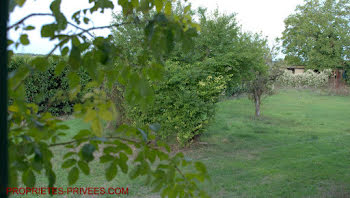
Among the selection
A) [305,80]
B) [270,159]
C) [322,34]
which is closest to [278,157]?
[270,159]

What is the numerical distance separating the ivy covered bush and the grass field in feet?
2.19

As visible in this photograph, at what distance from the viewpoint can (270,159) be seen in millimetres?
6426

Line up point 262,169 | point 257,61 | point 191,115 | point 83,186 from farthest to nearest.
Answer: point 257,61 < point 191,115 < point 262,169 < point 83,186

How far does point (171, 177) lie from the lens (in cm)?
130

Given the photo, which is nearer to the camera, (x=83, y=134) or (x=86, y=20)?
(x=83, y=134)

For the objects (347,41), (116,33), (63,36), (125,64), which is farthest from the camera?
(347,41)

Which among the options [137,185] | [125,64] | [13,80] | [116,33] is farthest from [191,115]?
[13,80]

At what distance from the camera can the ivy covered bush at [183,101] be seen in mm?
6762

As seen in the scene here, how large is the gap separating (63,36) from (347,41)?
33526 millimetres

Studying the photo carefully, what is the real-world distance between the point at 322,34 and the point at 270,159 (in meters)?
28.5

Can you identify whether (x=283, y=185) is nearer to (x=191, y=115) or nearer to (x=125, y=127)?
(x=191, y=115)

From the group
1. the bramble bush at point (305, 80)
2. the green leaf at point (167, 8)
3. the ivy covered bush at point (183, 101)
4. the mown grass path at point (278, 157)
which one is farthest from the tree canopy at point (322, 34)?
the green leaf at point (167, 8)

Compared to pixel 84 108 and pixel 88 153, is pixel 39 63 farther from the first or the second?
pixel 88 153

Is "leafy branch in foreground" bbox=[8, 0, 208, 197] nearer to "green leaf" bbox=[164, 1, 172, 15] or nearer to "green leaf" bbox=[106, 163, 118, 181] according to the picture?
"green leaf" bbox=[106, 163, 118, 181]
